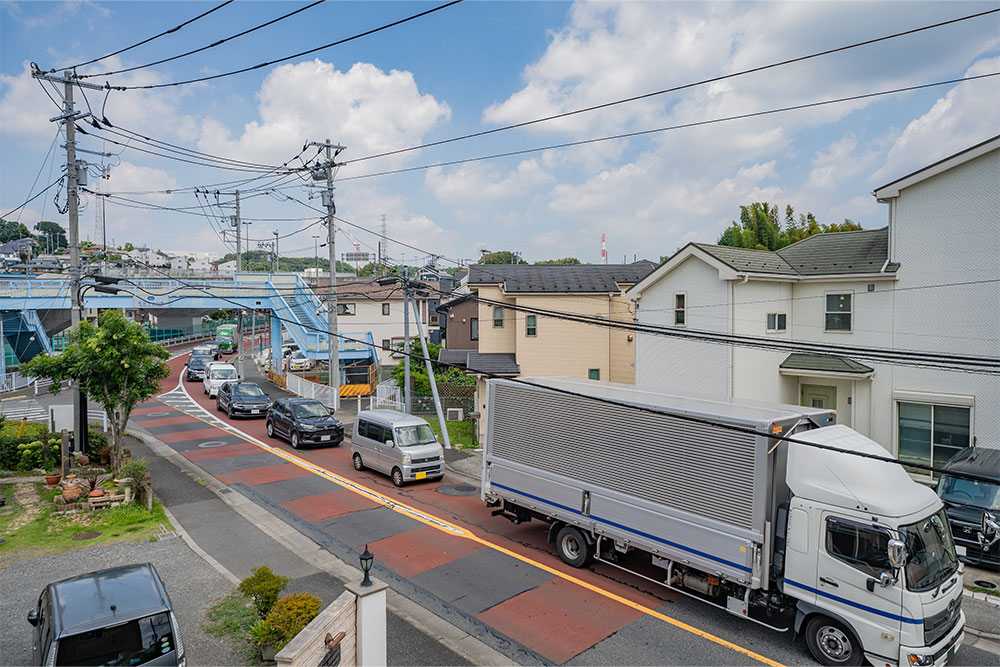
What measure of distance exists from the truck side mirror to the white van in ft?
110

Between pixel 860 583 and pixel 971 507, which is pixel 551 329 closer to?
pixel 971 507

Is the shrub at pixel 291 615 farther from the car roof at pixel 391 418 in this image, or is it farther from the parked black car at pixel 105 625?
the car roof at pixel 391 418

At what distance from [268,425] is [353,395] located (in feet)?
33.0

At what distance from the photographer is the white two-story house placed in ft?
53.9

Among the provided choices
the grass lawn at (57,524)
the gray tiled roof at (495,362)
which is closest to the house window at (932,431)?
the gray tiled roof at (495,362)

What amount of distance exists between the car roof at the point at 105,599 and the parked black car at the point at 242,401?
68.6ft

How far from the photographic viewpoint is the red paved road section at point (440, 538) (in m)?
9.49

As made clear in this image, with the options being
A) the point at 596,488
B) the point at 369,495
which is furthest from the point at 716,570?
the point at 369,495

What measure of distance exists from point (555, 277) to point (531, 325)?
2832mm

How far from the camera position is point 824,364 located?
19.7 m

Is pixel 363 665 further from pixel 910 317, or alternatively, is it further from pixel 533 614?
pixel 910 317

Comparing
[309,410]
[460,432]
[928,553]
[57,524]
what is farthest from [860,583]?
[309,410]

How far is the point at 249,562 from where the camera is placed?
39.0 feet

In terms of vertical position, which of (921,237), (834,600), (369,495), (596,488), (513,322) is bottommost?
(369,495)
